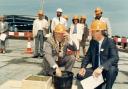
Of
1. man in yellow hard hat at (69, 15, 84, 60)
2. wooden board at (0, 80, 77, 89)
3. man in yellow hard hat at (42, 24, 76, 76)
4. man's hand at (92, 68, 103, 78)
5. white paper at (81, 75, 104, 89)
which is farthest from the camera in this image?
man in yellow hard hat at (69, 15, 84, 60)

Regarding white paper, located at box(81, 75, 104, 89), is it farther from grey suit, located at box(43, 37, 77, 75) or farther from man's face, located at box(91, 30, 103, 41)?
grey suit, located at box(43, 37, 77, 75)

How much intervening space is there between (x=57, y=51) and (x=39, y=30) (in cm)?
796

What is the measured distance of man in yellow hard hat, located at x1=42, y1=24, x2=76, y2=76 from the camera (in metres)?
8.91

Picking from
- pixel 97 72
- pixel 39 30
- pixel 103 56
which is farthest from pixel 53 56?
pixel 39 30

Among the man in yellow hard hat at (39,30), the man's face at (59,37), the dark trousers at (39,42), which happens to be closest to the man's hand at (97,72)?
the man's face at (59,37)

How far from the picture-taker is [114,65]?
26.4ft

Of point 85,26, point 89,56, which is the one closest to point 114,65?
point 89,56

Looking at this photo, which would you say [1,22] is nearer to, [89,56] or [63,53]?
[63,53]

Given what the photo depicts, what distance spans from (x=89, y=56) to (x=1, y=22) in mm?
11101

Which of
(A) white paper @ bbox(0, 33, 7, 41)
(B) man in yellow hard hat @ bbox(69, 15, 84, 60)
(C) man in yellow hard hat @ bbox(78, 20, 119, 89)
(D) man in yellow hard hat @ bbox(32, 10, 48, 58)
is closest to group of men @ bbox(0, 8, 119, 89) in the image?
(C) man in yellow hard hat @ bbox(78, 20, 119, 89)

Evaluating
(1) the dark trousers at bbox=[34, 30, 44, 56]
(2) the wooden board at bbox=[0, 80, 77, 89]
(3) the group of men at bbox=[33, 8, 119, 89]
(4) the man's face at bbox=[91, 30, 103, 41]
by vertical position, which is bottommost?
(2) the wooden board at bbox=[0, 80, 77, 89]

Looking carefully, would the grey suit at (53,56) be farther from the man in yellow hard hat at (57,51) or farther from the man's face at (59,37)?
the man's face at (59,37)

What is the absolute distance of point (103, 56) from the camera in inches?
319

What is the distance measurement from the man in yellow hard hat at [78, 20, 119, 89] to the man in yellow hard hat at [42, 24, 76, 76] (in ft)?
2.96
